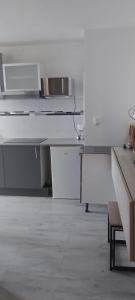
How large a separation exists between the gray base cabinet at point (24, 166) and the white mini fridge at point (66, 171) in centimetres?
23

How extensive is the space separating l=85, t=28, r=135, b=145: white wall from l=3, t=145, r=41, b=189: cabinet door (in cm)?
90

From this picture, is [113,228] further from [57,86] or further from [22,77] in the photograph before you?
[22,77]

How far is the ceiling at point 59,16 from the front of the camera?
2295 millimetres

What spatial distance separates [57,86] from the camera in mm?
3578

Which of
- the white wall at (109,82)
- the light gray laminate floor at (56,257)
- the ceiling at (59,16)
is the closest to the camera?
the light gray laminate floor at (56,257)

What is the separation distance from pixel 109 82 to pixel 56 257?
7.29ft

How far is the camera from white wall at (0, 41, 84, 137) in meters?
3.84

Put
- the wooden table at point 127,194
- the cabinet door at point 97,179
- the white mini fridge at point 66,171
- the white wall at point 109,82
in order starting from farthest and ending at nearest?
the white mini fridge at point 66,171 → the white wall at point 109,82 → the cabinet door at point 97,179 → the wooden table at point 127,194

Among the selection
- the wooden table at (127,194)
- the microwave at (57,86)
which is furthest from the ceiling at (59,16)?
the wooden table at (127,194)

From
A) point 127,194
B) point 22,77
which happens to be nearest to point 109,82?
point 22,77

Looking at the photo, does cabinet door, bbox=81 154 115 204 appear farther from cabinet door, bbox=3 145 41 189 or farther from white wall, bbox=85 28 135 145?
cabinet door, bbox=3 145 41 189

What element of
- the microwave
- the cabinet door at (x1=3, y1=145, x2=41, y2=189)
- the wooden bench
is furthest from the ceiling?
the wooden bench

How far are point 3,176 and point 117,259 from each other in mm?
2176

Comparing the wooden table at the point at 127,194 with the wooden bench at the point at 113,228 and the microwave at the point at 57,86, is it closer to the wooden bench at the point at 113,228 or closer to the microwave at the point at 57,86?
the wooden bench at the point at 113,228
